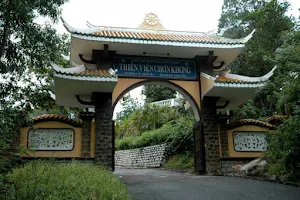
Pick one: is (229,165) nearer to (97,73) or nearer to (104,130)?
(104,130)

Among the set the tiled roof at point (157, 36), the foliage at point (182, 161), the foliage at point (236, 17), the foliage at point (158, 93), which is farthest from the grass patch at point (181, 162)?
the foliage at point (158, 93)

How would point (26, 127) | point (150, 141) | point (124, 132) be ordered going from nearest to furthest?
1. point (26, 127)
2. point (150, 141)
3. point (124, 132)

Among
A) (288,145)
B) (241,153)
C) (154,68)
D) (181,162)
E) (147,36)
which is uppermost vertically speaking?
(147,36)

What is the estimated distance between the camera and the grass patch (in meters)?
12.1

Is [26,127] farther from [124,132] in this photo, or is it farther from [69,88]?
[124,132]

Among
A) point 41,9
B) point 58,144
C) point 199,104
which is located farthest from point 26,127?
point 199,104

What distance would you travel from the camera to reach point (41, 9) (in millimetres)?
6363

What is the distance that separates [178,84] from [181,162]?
14.6 ft

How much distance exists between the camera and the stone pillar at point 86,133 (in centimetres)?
857

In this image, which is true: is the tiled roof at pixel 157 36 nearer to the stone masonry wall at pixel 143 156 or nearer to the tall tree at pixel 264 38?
the tall tree at pixel 264 38

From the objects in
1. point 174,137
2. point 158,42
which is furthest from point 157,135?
point 158,42

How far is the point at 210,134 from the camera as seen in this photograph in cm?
918

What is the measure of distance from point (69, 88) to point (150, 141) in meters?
8.53

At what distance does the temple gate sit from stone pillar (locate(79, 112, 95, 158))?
0.78 ft
